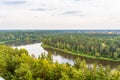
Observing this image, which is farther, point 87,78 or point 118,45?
point 118,45

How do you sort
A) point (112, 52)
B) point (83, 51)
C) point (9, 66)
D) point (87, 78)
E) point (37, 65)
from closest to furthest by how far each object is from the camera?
point (87, 78) < point (37, 65) < point (9, 66) < point (112, 52) < point (83, 51)

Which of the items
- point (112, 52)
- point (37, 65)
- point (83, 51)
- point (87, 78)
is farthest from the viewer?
point (83, 51)

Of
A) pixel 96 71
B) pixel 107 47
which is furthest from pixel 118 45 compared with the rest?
pixel 96 71

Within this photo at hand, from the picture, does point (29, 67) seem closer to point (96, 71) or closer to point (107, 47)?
point (96, 71)

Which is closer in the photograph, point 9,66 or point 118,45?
point 9,66

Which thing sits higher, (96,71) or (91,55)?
(96,71)

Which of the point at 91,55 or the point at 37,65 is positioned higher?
the point at 37,65

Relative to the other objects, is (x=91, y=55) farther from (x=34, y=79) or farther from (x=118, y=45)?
(x=34, y=79)

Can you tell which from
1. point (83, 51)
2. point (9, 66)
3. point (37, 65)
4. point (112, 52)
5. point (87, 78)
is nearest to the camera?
point (87, 78)

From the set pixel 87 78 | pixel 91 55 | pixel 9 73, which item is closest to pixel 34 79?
pixel 9 73
